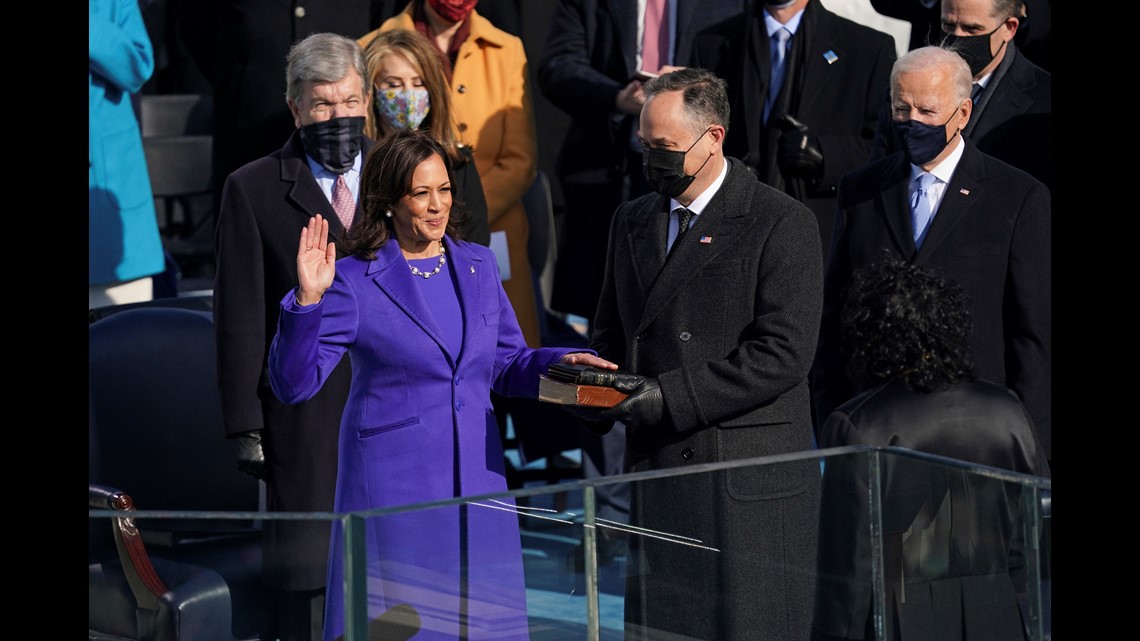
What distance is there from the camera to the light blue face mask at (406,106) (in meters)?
4.45

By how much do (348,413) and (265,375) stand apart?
779 mm

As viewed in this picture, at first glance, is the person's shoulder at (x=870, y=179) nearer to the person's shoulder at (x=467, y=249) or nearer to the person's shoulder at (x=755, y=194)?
the person's shoulder at (x=755, y=194)

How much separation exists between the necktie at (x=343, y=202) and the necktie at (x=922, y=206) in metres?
1.44

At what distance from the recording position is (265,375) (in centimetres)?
403

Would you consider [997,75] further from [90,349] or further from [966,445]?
[90,349]

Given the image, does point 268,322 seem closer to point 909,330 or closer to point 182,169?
point 909,330

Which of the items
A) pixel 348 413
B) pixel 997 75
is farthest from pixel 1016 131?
pixel 348 413

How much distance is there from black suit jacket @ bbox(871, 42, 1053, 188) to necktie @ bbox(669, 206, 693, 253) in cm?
110

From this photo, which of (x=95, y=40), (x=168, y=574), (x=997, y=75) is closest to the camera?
(x=168, y=574)

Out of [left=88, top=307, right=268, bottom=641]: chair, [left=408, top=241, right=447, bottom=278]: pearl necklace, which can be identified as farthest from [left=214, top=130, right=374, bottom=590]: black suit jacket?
[left=408, top=241, right=447, bottom=278]: pearl necklace

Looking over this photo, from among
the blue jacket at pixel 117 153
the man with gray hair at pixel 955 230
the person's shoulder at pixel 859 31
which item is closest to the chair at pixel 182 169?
the blue jacket at pixel 117 153

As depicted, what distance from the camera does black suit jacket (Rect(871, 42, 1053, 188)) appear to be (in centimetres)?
434

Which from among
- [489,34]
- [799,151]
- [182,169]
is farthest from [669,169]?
[182,169]

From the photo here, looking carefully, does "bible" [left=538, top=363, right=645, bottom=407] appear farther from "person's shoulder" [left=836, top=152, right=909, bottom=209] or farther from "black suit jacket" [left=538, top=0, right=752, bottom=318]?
"black suit jacket" [left=538, top=0, right=752, bottom=318]
